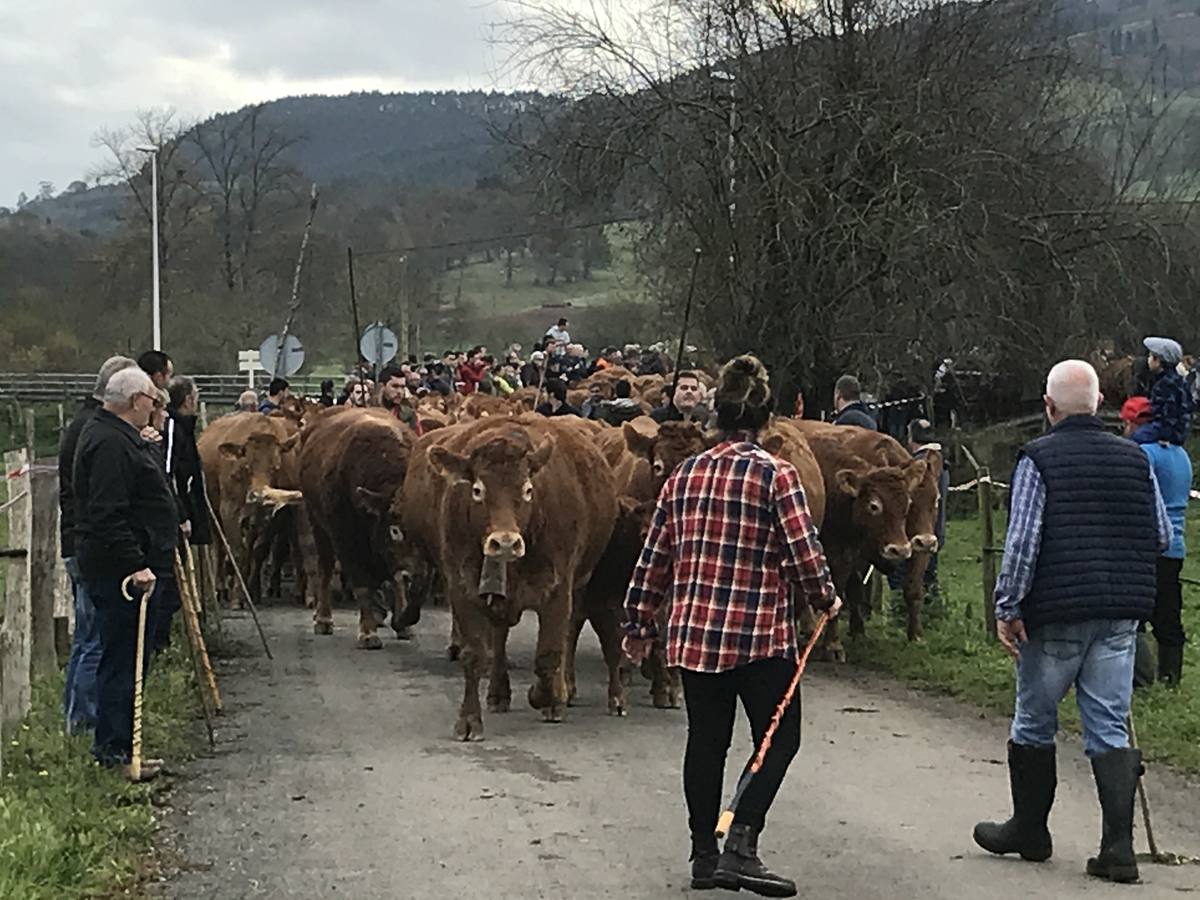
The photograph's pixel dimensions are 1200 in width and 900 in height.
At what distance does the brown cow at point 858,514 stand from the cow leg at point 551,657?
343 cm

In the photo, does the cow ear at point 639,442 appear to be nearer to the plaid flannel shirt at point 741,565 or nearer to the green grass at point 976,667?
the green grass at point 976,667

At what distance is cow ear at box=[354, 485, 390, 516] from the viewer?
15.0 m

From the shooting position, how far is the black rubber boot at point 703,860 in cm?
707

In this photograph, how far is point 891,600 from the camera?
53.6ft

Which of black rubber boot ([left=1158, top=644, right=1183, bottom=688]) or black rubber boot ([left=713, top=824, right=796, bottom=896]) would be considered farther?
black rubber boot ([left=1158, top=644, right=1183, bottom=688])

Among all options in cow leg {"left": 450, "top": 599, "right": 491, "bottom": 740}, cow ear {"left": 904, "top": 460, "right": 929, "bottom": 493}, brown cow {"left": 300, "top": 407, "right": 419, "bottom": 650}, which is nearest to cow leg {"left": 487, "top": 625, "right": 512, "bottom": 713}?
cow leg {"left": 450, "top": 599, "right": 491, "bottom": 740}

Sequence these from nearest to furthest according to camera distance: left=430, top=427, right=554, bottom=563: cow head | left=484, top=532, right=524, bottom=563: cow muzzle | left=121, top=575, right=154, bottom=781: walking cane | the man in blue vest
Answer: the man in blue vest
left=121, top=575, right=154, bottom=781: walking cane
left=484, top=532, right=524, bottom=563: cow muzzle
left=430, top=427, right=554, bottom=563: cow head

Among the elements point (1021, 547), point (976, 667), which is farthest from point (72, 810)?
point (976, 667)

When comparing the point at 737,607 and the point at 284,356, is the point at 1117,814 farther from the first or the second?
the point at 284,356

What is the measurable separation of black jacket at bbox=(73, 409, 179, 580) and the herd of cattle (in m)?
1.99

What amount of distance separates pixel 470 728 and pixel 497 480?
143 centimetres

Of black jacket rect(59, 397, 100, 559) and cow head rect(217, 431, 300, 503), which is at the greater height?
black jacket rect(59, 397, 100, 559)

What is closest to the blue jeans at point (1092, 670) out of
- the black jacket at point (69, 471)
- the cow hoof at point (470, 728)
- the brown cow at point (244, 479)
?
the cow hoof at point (470, 728)

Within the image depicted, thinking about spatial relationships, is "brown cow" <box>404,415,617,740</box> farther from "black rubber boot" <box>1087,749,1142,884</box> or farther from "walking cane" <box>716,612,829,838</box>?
"black rubber boot" <box>1087,749,1142,884</box>
